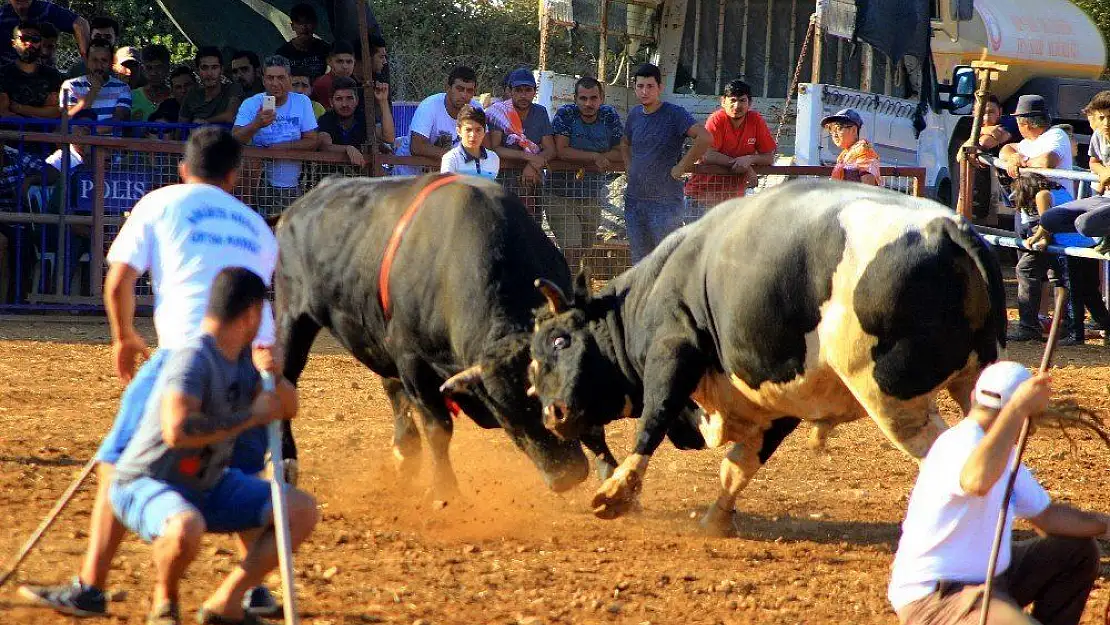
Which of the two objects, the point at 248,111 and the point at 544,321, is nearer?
the point at 544,321

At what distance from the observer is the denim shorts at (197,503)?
4.34m

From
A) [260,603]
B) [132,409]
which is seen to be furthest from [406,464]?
[132,409]

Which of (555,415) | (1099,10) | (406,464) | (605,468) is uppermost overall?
(1099,10)

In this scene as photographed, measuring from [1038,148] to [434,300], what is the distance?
7.75 meters

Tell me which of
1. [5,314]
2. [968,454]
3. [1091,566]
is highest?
[968,454]

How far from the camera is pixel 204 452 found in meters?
4.50

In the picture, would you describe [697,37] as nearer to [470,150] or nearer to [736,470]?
[470,150]

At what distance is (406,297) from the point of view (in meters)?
7.12

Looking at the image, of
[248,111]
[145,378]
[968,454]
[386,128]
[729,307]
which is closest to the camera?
[968,454]

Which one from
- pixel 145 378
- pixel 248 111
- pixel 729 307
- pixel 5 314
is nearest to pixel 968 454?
pixel 729 307

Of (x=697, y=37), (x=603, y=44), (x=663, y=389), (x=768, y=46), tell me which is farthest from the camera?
(x=697, y=37)

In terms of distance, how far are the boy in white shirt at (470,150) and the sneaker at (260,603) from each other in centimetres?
530

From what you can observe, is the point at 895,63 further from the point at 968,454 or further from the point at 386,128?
the point at 968,454

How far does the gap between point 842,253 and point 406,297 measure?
91.0 inches
